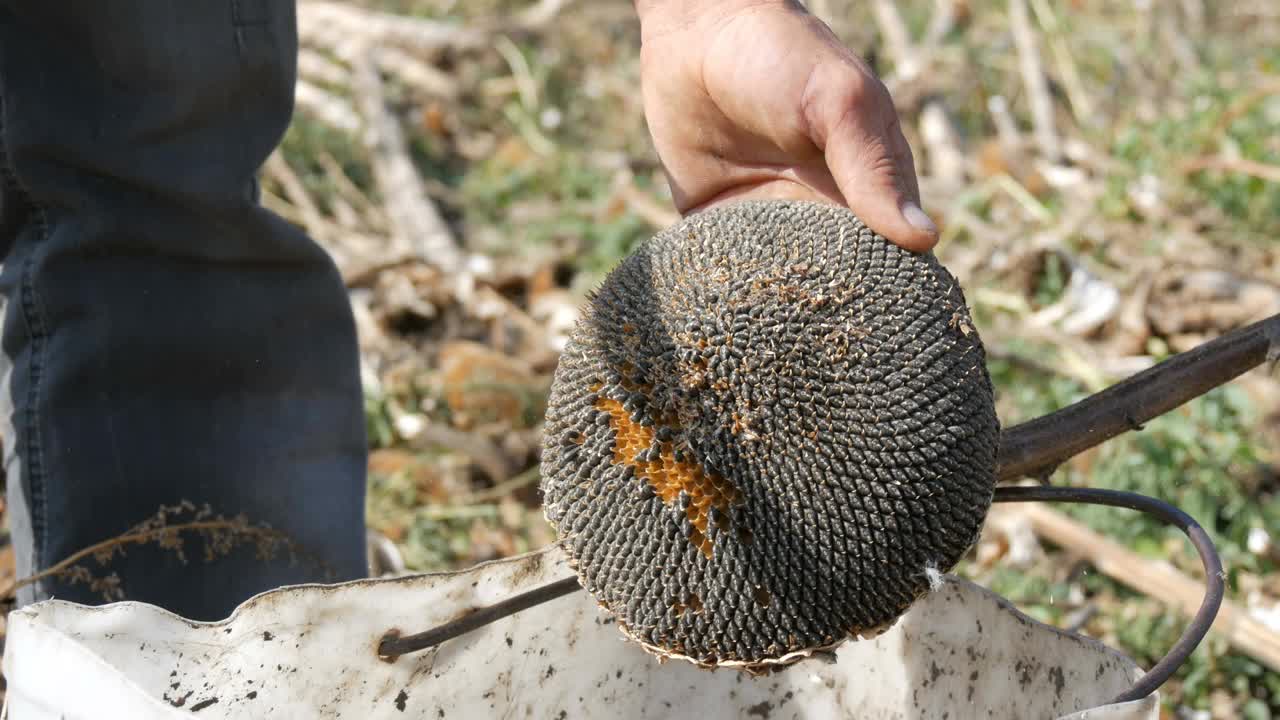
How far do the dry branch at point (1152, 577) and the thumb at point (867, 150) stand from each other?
1.07 meters

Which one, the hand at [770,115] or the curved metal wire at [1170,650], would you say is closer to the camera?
the curved metal wire at [1170,650]

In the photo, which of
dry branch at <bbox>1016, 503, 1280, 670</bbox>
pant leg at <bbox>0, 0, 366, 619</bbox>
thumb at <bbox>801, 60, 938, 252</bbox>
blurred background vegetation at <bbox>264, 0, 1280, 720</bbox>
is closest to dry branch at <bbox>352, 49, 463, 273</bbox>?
blurred background vegetation at <bbox>264, 0, 1280, 720</bbox>

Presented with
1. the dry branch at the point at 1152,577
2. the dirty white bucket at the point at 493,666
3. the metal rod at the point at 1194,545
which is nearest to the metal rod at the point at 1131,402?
the metal rod at the point at 1194,545

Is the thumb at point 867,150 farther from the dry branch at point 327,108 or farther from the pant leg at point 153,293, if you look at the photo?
the dry branch at point 327,108

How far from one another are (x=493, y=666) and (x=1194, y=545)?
111 cm

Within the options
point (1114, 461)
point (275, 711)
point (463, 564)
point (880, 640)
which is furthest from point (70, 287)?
point (1114, 461)

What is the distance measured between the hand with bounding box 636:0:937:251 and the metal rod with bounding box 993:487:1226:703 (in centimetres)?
44

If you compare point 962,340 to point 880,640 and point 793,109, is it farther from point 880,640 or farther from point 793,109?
point 880,640

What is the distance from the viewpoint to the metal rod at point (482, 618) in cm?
197

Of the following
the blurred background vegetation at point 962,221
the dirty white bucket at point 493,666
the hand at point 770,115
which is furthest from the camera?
the blurred background vegetation at point 962,221

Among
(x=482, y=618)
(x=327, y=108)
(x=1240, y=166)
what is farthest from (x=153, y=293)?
(x=327, y=108)

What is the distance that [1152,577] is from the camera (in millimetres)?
2600

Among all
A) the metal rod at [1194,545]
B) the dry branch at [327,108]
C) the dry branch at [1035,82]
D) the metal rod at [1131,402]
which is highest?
the metal rod at [1131,402]

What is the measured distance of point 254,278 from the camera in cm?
253
